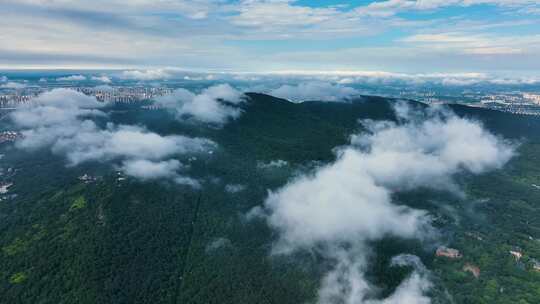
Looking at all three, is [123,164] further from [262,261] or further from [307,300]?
[307,300]

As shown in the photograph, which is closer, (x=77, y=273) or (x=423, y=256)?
(x=77, y=273)

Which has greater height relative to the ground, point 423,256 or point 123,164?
point 123,164

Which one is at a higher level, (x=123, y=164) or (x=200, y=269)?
(x=123, y=164)

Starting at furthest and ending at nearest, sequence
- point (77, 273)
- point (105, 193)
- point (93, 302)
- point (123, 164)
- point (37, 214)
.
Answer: point (123, 164), point (105, 193), point (37, 214), point (77, 273), point (93, 302)

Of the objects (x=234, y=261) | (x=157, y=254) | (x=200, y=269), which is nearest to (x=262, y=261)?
(x=234, y=261)

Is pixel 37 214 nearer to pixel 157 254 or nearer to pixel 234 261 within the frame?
pixel 157 254

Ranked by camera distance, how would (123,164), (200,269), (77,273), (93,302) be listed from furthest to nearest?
(123,164), (200,269), (77,273), (93,302)

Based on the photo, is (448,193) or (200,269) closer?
(200,269)

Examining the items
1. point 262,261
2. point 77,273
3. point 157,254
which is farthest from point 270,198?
point 77,273

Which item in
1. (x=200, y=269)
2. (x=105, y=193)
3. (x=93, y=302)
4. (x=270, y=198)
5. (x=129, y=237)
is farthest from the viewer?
(x=270, y=198)
